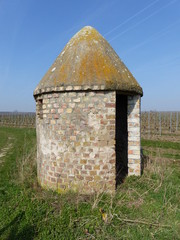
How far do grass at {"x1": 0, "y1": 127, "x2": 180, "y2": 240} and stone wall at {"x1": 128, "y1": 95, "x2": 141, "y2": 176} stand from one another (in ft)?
1.54

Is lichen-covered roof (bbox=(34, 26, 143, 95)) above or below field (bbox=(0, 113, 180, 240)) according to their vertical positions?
above

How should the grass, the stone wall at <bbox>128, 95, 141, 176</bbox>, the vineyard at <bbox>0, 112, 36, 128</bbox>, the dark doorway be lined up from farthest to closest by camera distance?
the vineyard at <bbox>0, 112, 36, 128</bbox>, the dark doorway, the stone wall at <bbox>128, 95, 141, 176</bbox>, the grass

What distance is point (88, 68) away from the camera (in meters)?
4.64

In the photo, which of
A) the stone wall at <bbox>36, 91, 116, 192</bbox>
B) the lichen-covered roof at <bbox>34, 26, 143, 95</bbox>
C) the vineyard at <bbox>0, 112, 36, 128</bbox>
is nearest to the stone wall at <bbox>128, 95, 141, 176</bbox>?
the lichen-covered roof at <bbox>34, 26, 143, 95</bbox>

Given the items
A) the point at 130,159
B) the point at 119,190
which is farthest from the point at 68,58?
the point at 119,190

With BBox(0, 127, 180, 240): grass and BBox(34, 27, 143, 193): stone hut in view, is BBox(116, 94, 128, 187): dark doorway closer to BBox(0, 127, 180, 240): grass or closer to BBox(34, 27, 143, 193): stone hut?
BBox(0, 127, 180, 240): grass

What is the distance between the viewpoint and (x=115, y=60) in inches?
204

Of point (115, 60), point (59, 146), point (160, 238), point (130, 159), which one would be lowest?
point (160, 238)

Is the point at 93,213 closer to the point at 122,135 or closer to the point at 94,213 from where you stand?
the point at 94,213

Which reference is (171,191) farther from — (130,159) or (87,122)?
(87,122)

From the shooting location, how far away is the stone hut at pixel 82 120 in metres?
4.48

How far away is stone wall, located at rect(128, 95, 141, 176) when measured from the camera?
17.5 ft

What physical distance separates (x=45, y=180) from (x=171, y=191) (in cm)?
300

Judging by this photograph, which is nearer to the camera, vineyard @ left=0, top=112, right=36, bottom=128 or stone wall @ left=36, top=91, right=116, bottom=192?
stone wall @ left=36, top=91, right=116, bottom=192
